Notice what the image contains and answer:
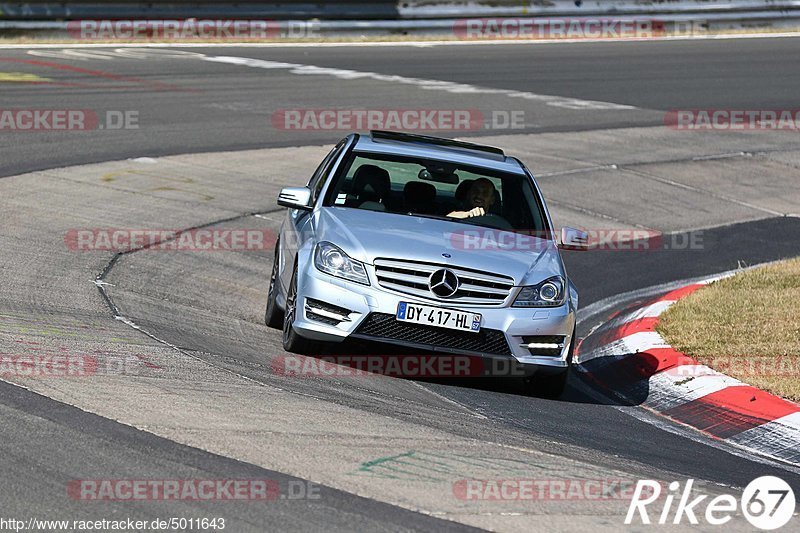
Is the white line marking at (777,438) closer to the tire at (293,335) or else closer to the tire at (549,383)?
the tire at (549,383)

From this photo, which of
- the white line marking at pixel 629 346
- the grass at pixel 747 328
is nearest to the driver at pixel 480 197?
the white line marking at pixel 629 346

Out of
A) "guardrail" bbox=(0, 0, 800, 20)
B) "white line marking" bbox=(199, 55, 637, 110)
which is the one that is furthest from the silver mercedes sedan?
"guardrail" bbox=(0, 0, 800, 20)

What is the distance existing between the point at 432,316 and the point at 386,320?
0.96ft

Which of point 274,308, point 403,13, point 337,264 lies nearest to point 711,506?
point 337,264

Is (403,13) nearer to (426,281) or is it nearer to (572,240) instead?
(572,240)

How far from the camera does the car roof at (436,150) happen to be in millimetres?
10057

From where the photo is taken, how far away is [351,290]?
847 centimetres

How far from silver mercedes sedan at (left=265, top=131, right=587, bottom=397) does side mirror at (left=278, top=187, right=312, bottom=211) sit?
10 mm

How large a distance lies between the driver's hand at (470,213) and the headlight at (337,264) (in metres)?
1.24

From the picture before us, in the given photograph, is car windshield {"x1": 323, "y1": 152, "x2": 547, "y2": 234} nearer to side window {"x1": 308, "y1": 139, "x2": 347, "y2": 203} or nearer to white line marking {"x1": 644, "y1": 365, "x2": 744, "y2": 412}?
side window {"x1": 308, "y1": 139, "x2": 347, "y2": 203}

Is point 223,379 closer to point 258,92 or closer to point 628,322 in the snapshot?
point 628,322

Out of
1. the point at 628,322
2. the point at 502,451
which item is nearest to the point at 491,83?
the point at 628,322

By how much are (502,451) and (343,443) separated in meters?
0.85

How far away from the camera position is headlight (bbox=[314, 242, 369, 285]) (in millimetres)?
8547
